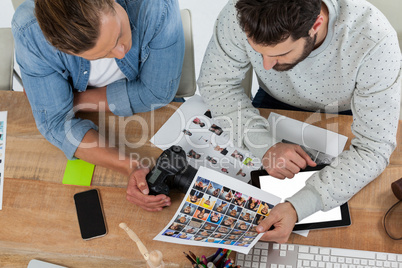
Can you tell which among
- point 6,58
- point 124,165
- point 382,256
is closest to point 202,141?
point 124,165

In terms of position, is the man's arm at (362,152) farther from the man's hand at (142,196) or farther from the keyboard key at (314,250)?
the man's hand at (142,196)

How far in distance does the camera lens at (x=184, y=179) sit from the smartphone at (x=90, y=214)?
8.8 inches

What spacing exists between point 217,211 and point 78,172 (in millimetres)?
435

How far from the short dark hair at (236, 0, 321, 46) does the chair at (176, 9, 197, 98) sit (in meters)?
0.44

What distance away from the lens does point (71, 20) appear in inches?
38.4

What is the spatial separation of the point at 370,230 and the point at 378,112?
30cm

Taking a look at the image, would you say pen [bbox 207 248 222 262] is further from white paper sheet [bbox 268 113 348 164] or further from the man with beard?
white paper sheet [bbox 268 113 348 164]

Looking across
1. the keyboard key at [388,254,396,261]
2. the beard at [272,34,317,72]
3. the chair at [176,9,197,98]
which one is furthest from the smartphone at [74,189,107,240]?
the keyboard key at [388,254,396,261]

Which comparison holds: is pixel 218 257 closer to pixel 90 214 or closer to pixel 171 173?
pixel 171 173

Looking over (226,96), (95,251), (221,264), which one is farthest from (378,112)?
(95,251)

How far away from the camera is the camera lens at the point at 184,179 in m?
1.14

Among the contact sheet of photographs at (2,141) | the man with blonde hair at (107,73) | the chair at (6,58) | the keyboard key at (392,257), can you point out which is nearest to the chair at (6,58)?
the chair at (6,58)

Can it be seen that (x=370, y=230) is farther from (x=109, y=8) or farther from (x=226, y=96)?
(x=109, y=8)

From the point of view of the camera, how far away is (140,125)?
132 cm
